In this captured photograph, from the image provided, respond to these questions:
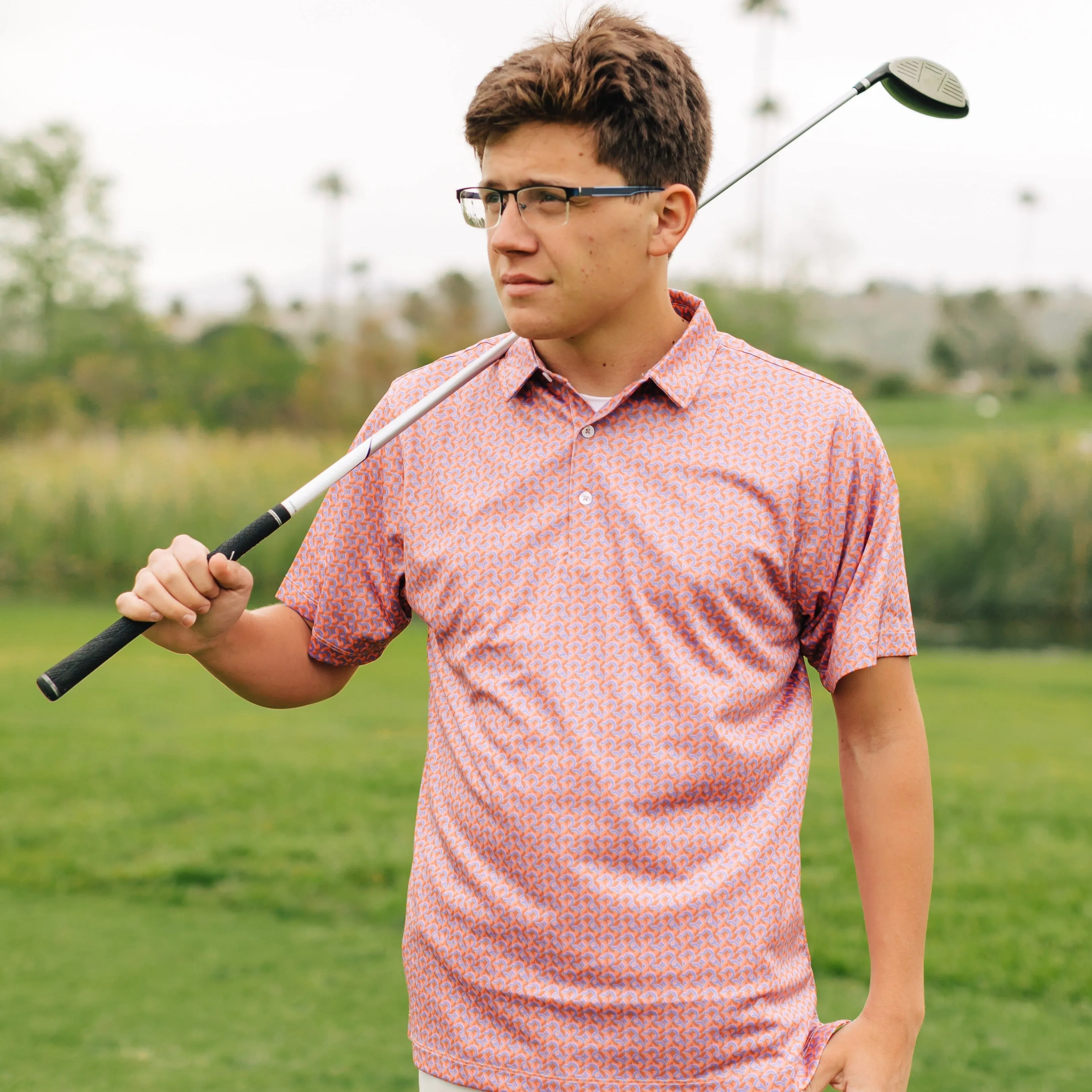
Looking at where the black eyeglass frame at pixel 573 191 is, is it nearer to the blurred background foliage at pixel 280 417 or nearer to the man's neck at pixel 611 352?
the man's neck at pixel 611 352

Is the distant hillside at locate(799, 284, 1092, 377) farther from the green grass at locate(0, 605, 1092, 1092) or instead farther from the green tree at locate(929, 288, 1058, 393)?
the green grass at locate(0, 605, 1092, 1092)

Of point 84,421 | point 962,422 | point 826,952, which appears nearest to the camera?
point 826,952

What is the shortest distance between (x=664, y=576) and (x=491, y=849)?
40 centimetres

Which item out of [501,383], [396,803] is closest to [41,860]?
[396,803]

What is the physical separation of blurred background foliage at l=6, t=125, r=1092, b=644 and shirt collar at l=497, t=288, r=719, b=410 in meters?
13.7

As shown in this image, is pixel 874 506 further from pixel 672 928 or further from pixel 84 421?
pixel 84 421

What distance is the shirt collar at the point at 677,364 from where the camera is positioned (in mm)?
1998

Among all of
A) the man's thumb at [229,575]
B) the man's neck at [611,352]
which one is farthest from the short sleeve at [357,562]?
the man's neck at [611,352]

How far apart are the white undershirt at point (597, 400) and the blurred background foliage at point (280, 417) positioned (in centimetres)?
1373

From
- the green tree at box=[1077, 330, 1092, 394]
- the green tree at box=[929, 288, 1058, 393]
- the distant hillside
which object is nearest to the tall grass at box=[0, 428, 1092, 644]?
the green tree at box=[1077, 330, 1092, 394]

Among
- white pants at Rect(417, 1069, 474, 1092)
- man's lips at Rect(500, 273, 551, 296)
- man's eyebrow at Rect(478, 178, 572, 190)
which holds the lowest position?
white pants at Rect(417, 1069, 474, 1092)

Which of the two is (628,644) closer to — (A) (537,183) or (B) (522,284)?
(B) (522,284)

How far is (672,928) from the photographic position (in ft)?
6.08

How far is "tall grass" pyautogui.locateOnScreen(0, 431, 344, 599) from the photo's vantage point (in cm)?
1791
